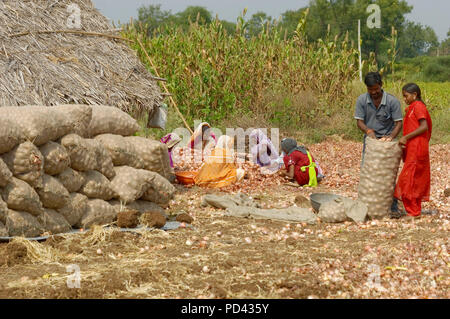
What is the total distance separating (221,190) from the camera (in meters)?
8.72

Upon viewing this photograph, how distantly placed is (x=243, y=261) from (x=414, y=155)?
285cm

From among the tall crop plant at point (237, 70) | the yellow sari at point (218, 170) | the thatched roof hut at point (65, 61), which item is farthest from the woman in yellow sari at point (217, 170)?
the tall crop plant at point (237, 70)

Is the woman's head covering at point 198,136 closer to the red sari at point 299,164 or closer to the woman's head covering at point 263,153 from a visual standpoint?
the woman's head covering at point 263,153

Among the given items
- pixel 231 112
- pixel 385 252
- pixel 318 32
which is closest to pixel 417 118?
pixel 385 252

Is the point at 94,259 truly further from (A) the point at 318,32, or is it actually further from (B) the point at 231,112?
(A) the point at 318,32

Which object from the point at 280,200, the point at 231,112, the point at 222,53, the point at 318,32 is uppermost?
the point at 318,32

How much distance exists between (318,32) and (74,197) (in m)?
52.0

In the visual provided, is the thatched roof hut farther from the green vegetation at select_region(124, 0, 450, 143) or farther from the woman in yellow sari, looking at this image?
the green vegetation at select_region(124, 0, 450, 143)

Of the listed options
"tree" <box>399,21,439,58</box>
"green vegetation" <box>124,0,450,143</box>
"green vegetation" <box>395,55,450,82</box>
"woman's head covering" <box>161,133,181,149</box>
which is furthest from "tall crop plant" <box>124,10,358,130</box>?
"tree" <box>399,21,439,58</box>

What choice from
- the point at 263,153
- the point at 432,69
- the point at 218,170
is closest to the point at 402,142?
the point at 218,170

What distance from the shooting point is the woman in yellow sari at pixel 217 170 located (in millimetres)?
8883

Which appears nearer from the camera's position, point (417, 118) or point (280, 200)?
point (417, 118)

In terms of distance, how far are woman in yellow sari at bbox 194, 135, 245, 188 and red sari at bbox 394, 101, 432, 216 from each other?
2953mm
